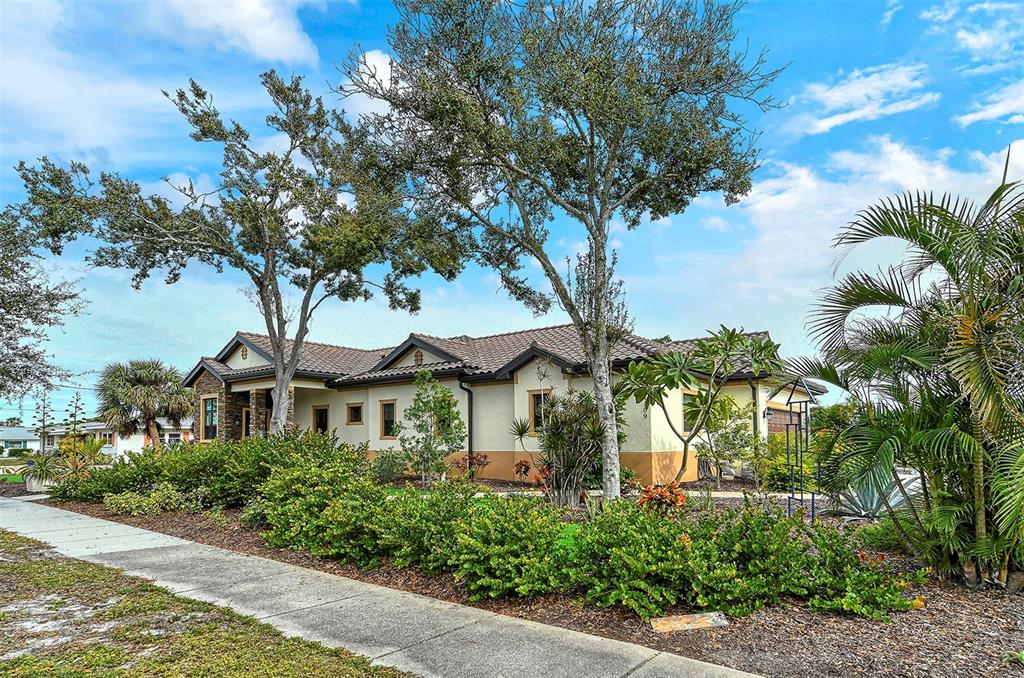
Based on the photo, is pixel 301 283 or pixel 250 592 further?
pixel 301 283

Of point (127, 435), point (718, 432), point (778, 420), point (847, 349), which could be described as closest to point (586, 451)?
point (718, 432)

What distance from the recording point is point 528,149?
40.6 ft

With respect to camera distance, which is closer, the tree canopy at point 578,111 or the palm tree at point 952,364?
the palm tree at point 952,364

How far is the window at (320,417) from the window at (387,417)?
3557 mm

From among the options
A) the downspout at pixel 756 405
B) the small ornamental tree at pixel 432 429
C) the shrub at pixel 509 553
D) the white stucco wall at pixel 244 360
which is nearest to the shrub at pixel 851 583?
the shrub at pixel 509 553

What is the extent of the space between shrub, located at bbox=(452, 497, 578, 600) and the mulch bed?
17cm

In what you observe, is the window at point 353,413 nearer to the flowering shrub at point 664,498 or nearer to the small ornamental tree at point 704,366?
the small ornamental tree at point 704,366

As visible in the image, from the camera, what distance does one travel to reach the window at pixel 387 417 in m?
21.6

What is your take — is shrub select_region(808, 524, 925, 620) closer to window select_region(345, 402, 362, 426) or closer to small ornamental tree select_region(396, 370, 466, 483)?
small ornamental tree select_region(396, 370, 466, 483)

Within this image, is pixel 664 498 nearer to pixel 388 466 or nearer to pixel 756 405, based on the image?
pixel 388 466

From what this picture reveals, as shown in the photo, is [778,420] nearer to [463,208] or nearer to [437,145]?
[463,208]

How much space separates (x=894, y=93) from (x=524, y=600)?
883cm

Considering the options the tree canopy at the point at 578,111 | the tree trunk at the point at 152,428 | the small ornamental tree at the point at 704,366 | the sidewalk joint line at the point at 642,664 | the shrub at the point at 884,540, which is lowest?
the sidewalk joint line at the point at 642,664

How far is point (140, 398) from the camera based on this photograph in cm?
2833
